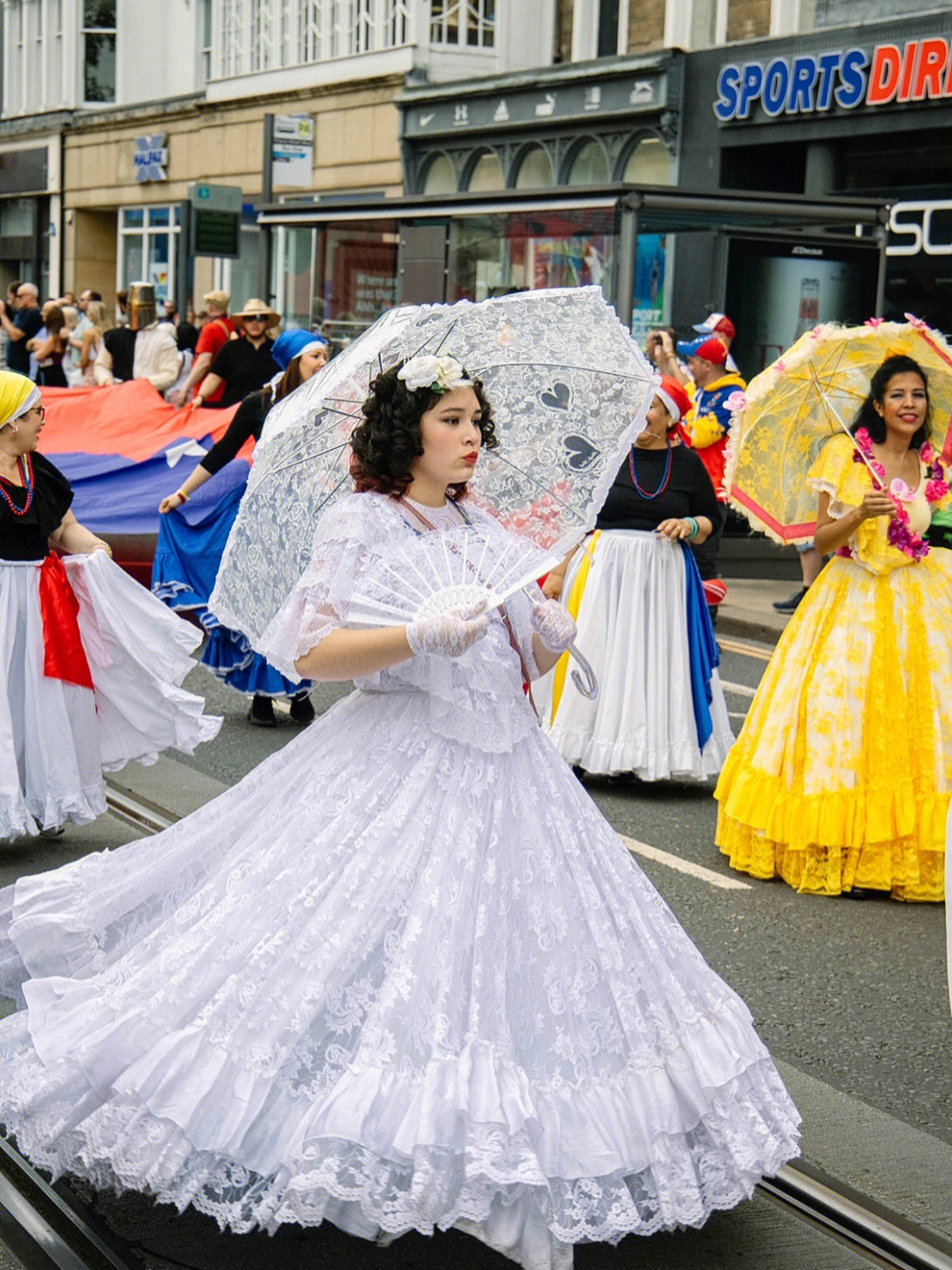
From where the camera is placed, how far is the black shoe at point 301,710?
8.91m

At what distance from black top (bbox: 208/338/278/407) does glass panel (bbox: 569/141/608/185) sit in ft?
29.5

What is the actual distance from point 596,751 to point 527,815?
166 inches

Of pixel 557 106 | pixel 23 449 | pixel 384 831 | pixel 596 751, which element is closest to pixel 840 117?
pixel 557 106

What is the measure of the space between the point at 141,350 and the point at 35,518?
11.7 meters

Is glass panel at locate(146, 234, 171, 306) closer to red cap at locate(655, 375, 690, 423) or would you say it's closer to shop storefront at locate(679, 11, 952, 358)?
shop storefront at locate(679, 11, 952, 358)

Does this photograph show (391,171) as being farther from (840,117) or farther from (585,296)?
(585,296)

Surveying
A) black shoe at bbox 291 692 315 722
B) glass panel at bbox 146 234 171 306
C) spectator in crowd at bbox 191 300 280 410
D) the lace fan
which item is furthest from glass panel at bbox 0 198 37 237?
the lace fan

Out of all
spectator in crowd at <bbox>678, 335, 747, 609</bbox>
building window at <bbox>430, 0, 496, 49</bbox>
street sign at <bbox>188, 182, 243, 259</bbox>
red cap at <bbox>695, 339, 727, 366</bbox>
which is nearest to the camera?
spectator in crowd at <bbox>678, 335, 747, 609</bbox>

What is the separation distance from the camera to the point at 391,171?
2417cm

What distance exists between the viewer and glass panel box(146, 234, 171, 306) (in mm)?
31469

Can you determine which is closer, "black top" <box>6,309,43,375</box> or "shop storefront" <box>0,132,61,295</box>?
"black top" <box>6,309,43,375</box>

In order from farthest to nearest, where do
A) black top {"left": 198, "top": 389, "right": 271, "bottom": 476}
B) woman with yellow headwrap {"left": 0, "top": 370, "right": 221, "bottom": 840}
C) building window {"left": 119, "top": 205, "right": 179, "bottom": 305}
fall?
building window {"left": 119, "top": 205, "right": 179, "bottom": 305} < black top {"left": 198, "top": 389, "right": 271, "bottom": 476} < woman with yellow headwrap {"left": 0, "top": 370, "right": 221, "bottom": 840}

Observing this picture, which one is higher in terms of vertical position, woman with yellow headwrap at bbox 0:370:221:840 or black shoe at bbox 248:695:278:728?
woman with yellow headwrap at bbox 0:370:221:840

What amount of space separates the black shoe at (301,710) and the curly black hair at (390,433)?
17.0ft
